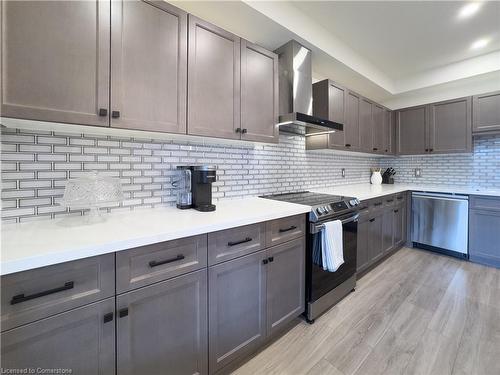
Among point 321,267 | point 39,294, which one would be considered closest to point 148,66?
point 39,294

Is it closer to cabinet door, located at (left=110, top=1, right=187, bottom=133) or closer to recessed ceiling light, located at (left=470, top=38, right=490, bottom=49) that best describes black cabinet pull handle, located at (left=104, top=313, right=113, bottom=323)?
cabinet door, located at (left=110, top=1, right=187, bottom=133)

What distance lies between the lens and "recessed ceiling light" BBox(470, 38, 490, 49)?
2.59m

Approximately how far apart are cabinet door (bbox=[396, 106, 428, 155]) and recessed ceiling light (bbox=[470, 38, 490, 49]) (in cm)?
95

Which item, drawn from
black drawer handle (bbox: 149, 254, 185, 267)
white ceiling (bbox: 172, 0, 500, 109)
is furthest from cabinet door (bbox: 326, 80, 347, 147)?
black drawer handle (bbox: 149, 254, 185, 267)

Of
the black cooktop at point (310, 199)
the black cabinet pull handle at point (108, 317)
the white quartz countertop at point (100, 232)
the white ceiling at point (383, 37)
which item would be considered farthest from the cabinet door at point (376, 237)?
the black cabinet pull handle at point (108, 317)

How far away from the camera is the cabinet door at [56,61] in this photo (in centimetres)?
93

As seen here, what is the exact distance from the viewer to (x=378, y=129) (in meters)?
3.47

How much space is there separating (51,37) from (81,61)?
0.13m

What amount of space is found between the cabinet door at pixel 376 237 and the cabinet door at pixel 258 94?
5.56ft

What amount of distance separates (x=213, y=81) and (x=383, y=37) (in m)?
2.31

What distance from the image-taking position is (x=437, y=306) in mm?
1986

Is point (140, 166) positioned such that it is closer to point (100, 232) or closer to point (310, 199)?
point (100, 232)

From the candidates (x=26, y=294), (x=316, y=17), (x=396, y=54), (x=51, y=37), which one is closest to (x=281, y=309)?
(x=26, y=294)

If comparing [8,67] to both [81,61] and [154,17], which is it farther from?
[154,17]
